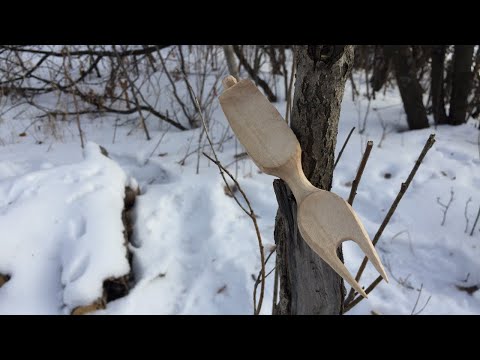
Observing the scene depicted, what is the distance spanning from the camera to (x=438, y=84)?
2586mm

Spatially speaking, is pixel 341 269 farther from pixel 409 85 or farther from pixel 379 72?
pixel 379 72

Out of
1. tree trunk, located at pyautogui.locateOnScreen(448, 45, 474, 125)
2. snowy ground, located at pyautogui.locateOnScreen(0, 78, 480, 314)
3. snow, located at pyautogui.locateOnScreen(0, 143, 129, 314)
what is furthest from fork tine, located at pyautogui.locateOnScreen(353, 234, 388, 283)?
tree trunk, located at pyautogui.locateOnScreen(448, 45, 474, 125)

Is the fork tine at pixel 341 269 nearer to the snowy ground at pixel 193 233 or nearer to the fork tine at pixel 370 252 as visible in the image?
the fork tine at pixel 370 252

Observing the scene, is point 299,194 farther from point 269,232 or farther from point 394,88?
point 394,88

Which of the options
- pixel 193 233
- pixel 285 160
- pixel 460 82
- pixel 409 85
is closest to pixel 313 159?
pixel 285 160

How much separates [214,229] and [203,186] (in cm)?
35

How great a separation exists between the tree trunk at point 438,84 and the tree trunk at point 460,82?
0.06 meters

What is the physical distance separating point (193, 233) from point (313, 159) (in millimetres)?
1284

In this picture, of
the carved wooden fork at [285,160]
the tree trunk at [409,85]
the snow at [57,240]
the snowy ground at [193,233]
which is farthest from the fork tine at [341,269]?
the tree trunk at [409,85]

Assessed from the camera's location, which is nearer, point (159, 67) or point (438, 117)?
point (438, 117)

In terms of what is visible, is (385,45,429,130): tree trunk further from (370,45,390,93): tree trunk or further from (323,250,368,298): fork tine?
(323,250,368,298): fork tine

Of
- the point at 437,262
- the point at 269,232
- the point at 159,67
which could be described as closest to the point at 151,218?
the point at 269,232

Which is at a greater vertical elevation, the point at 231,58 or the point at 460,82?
the point at 231,58

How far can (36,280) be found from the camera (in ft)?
4.77
